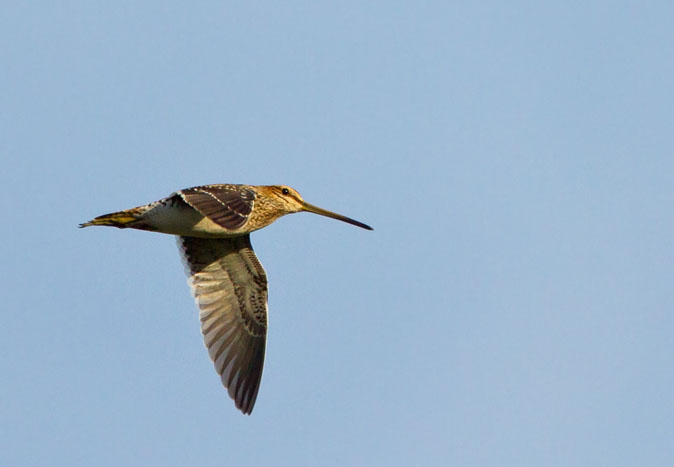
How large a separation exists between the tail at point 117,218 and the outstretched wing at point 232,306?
148cm

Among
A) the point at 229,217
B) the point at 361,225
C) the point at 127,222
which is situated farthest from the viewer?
the point at 361,225

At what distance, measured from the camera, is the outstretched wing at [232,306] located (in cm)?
1409

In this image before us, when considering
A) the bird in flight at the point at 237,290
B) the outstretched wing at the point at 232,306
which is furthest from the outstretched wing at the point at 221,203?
the outstretched wing at the point at 232,306

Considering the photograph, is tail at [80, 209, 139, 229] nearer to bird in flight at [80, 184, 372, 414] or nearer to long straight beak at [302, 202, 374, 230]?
bird in flight at [80, 184, 372, 414]

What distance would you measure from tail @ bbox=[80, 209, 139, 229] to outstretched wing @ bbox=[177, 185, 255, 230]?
0.78 metres

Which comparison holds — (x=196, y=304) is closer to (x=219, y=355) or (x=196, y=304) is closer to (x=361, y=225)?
(x=219, y=355)

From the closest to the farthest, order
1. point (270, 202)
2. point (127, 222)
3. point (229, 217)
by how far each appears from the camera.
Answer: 1. point (229, 217)
2. point (127, 222)
3. point (270, 202)

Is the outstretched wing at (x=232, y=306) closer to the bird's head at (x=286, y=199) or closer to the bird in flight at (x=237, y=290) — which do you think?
the bird in flight at (x=237, y=290)

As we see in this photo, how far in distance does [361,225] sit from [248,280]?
63.8 inches

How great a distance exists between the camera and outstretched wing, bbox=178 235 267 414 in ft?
46.2

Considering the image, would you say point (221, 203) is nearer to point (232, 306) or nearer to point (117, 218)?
point (117, 218)

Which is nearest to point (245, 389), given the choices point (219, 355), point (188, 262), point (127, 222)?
point (219, 355)

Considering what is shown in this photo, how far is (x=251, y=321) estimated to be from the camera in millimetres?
14492

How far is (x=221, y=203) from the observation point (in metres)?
12.0
